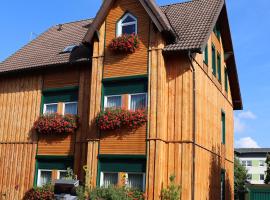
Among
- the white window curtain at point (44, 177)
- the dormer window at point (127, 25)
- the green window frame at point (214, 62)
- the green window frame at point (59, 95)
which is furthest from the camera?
the green window frame at point (214, 62)

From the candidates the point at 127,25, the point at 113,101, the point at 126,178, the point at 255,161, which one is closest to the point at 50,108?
the point at 113,101

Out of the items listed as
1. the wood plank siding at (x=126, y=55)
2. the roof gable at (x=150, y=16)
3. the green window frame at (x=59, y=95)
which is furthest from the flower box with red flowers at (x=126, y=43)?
the green window frame at (x=59, y=95)

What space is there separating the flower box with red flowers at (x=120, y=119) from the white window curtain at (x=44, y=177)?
4263mm

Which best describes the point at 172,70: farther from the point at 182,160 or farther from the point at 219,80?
the point at 219,80

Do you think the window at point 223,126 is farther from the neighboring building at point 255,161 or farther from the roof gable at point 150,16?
the neighboring building at point 255,161

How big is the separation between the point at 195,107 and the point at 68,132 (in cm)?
617

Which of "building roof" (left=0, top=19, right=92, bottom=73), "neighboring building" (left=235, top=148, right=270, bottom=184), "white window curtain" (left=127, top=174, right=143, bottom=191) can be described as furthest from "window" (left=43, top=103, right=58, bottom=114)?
"neighboring building" (left=235, top=148, right=270, bottom=184)

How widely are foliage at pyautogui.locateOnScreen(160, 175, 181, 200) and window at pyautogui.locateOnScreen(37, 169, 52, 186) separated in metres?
6.46

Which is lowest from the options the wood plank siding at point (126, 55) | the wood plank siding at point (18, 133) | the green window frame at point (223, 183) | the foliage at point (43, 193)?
the foliage at point (43, 193)

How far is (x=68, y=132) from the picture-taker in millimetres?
19875

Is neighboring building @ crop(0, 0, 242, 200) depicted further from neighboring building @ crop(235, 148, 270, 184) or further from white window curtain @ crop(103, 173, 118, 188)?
neighboring building @ crop(235, 148, 270, 184)

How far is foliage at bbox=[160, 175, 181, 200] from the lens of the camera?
1596 centimetres

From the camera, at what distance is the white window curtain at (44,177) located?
20295 mm

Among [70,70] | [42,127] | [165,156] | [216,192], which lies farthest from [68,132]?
[216,192]
